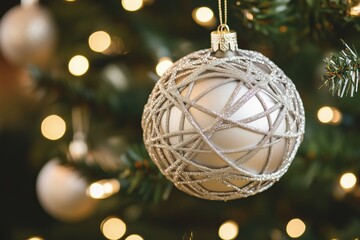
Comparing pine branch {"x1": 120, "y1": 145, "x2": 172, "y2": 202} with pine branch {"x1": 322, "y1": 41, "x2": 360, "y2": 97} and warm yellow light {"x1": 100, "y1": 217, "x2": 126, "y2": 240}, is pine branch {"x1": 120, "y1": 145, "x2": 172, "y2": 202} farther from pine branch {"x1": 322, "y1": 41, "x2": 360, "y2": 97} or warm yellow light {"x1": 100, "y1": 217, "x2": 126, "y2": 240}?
warm yellow light {"x1": 100, "y1": 217, "x2": 126, "y2": 240}

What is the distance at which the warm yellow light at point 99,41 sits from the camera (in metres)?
1.18

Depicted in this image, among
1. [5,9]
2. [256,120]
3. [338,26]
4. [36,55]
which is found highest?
[5,9]

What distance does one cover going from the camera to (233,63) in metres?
0.54

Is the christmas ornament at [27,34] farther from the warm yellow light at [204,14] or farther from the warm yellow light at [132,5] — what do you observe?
the warm yellow light at [204,14]

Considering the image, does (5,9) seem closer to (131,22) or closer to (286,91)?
(131,22)

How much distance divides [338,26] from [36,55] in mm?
581

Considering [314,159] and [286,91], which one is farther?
[314,159]

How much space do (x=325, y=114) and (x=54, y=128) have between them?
59 centimetres

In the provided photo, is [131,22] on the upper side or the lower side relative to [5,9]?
lower

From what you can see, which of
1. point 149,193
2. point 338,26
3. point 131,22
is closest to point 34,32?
point 131,22

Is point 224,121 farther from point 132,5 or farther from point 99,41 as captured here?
point 99,41

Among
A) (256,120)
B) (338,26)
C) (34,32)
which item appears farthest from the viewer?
(34,32)

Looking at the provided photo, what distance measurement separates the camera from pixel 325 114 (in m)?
0.93

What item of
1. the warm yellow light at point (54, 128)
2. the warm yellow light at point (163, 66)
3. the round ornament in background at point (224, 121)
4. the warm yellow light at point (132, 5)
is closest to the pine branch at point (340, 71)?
the round ornament in background at point (224, 121)
